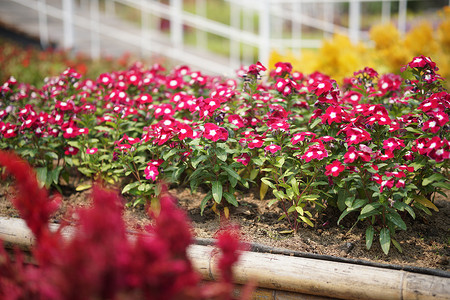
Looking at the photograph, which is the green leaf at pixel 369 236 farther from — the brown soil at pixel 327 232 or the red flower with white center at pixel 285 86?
the red flower with white center at pixel 285 86

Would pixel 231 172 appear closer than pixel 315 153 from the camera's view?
No

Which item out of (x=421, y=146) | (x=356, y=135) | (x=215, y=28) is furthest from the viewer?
(x=215, y=28)

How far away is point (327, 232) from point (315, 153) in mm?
520

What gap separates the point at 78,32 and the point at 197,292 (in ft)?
33.3

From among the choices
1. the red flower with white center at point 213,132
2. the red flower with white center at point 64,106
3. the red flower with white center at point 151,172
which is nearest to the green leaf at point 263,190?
the red flower with white center at point 213,132

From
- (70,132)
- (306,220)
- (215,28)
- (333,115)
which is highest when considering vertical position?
(215,28)

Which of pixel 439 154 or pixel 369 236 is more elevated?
pixel 439 154

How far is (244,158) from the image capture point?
2.49 m

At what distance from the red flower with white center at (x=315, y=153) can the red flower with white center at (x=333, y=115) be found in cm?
17

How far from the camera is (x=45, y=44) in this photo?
31.0 feet

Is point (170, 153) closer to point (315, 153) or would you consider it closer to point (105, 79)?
point (315, 153)

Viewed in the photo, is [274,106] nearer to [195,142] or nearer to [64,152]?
[195,142]

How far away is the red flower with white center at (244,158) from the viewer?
2463 millimetres

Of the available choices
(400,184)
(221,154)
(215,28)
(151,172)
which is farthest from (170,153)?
(215,28)
